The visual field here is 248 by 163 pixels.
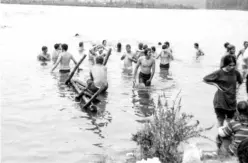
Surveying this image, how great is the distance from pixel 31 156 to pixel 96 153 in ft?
4.37

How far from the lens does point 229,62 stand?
6.14 metres

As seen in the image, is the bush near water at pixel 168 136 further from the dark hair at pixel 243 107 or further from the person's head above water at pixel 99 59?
the person's head above water at pixel 99 59

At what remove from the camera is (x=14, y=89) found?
479 inches

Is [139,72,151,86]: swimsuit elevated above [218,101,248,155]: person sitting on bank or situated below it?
below

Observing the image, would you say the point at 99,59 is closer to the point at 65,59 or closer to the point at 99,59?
the point at 99,59

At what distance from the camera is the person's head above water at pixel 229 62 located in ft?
20.1

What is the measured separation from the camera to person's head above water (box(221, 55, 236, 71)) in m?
6.12

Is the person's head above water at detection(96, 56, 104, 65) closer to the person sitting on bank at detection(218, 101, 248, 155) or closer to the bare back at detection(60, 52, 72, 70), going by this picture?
the bare back at detection(60, 52, 72, 70)

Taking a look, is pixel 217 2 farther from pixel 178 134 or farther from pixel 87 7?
pixel 178 134

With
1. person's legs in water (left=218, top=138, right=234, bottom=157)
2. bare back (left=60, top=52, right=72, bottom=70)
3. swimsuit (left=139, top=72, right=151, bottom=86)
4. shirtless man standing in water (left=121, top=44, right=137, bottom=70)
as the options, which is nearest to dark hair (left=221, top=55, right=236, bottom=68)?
person's legs in water (left=218, top=138, right=234, bottom=157)

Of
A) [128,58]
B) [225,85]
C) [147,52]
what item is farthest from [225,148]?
[128,58]

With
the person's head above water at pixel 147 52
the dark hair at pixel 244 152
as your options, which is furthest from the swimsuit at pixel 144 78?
the dark hair at pixel 244 152

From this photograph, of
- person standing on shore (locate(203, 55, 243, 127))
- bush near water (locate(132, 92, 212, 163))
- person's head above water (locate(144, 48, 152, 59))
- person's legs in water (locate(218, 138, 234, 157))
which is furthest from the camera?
person's head above water (locate(144, 48, 152, 59))

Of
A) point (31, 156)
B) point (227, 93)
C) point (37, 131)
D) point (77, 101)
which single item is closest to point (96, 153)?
point (31, 156)
